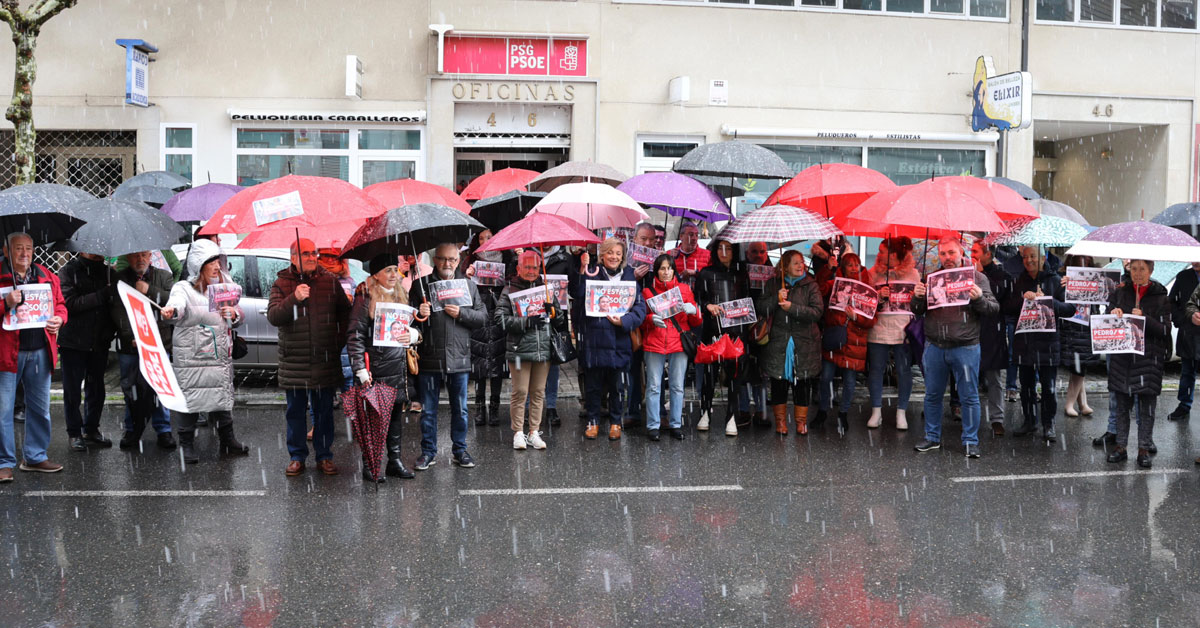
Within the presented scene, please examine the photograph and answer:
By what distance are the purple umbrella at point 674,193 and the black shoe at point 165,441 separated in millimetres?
4648

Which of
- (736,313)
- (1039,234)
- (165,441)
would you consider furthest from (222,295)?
(1039,234)

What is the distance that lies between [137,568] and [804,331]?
604cm

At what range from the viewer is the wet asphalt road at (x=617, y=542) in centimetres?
532

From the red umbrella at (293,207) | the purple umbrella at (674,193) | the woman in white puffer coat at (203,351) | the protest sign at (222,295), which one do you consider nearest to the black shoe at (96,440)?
the woman in white puffer coat at (203,351)

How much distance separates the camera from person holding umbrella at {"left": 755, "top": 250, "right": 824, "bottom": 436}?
970 cm

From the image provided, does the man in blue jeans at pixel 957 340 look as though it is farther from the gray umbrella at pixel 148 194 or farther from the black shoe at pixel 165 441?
the gray umbrella at pixel 148 194

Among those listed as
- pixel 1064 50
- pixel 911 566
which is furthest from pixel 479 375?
pixel 1064 50

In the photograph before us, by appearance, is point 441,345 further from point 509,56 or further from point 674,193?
point 509,56

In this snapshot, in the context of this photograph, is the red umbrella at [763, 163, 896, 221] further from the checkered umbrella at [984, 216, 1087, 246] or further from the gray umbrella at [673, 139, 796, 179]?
the checkered umbrella at [984, 216, 1087, 246]

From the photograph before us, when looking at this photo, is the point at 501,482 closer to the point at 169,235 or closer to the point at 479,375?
the point at 479,375

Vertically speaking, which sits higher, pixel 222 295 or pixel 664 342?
pixel 222 295

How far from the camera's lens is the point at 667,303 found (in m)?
9.41

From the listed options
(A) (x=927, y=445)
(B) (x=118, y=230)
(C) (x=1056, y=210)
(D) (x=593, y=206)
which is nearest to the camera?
(B) (x=118, y=230)

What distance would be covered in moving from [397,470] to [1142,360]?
598 centimetres
